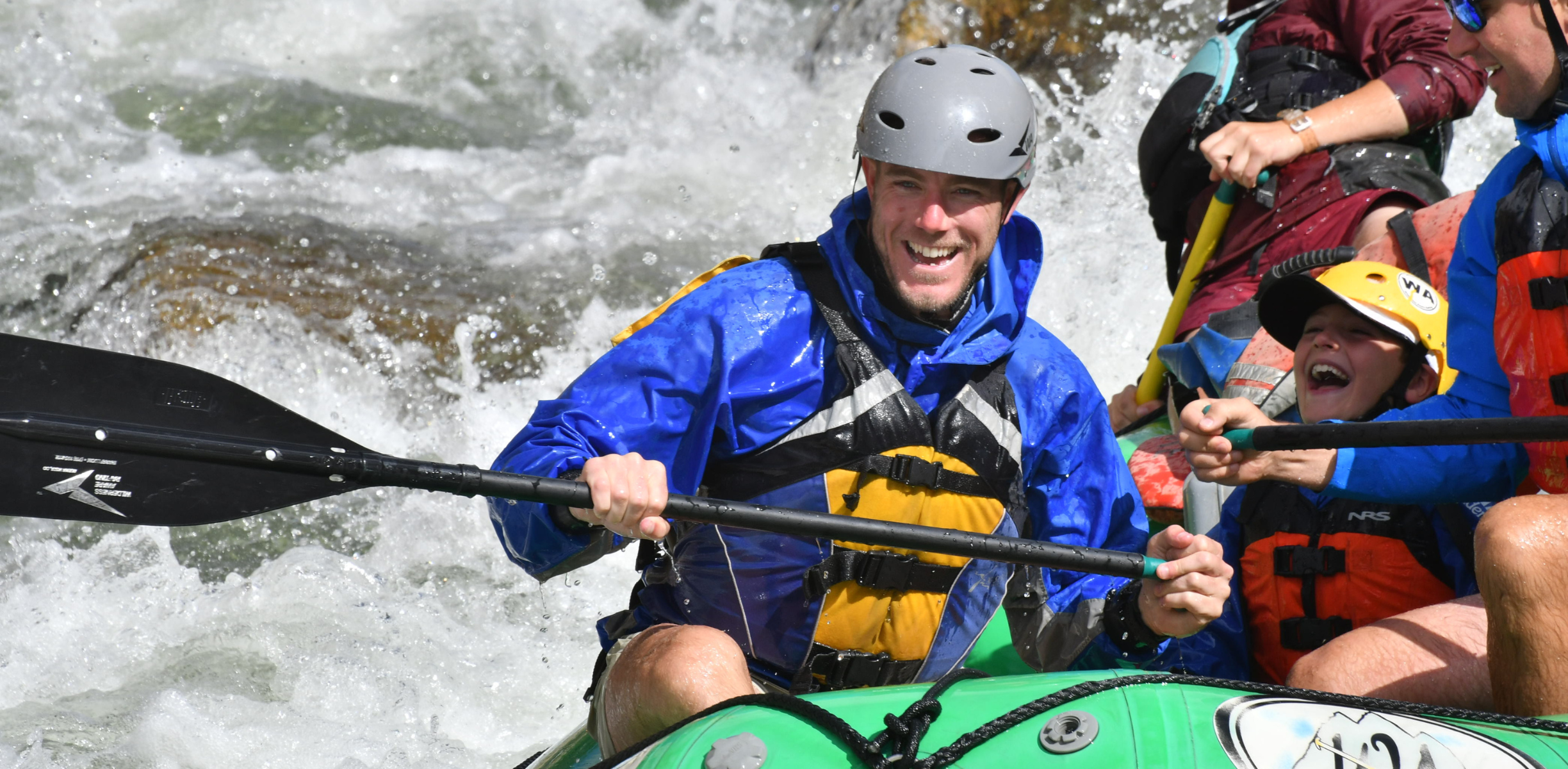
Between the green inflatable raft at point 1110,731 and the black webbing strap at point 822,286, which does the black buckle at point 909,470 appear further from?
the green inflatable raft at point 1110,731

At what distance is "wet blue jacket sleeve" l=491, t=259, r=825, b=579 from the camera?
2.33m

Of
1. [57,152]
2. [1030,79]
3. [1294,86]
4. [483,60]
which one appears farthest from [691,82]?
[1294,86]

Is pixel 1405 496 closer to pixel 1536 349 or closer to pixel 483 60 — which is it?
pixel 1536 349

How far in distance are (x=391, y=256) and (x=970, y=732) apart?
4181 mm

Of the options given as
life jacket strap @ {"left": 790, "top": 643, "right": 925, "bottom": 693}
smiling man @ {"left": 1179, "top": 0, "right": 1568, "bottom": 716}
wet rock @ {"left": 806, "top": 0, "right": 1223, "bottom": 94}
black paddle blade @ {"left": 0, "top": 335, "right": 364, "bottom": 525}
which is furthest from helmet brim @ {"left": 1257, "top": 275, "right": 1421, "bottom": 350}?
wet rock @ {"left": 806, "top": 0, "right": 1223, "bottom": 94}

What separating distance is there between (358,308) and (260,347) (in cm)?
37

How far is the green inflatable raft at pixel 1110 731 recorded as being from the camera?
75.8 inches

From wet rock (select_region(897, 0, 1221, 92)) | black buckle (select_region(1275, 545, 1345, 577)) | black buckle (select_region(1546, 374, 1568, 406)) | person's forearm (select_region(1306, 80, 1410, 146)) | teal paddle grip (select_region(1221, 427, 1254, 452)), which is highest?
wet rock (select_region(897, 0, 1221, 92))

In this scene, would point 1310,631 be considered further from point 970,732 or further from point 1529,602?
point 970,732

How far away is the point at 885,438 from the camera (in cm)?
252

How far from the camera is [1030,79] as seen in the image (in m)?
6.95

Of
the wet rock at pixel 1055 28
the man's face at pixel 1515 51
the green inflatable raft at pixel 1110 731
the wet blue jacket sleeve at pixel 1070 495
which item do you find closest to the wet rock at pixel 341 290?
the wet rock at pixel 1055 28

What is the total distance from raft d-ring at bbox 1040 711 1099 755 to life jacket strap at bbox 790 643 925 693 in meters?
0.59

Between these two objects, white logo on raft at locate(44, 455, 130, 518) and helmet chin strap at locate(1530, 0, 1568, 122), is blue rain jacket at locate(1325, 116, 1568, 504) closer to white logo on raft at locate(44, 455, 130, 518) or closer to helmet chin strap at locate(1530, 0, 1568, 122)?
helmet chin strap at locate(1530, 0, 1568, 122)
